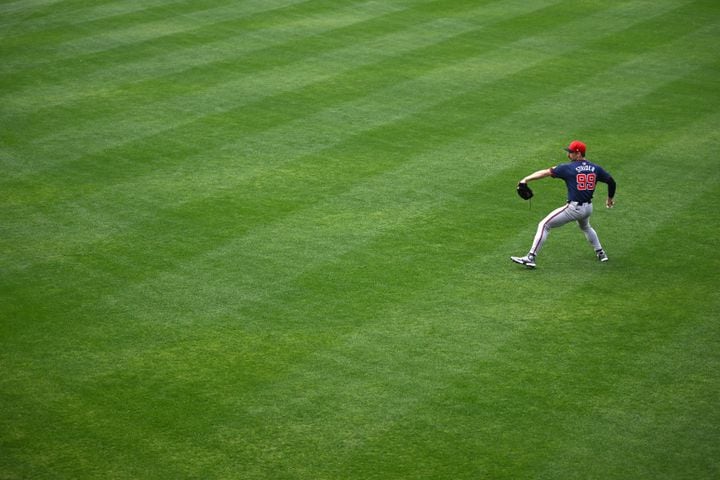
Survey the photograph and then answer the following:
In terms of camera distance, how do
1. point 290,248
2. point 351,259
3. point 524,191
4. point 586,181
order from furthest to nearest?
point 290,248 → point 524,191 → point 351,259 → point 586,181

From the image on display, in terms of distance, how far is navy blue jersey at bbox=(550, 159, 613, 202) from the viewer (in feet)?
35.8

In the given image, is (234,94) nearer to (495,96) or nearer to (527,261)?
(495,96)

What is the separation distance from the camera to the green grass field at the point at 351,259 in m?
7.73

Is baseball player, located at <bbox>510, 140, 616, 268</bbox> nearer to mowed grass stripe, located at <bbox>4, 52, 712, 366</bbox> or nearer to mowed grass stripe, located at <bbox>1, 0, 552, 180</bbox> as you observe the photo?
mowed grass stripe, located at <bbox>4, 52, 712, 366</bbox>

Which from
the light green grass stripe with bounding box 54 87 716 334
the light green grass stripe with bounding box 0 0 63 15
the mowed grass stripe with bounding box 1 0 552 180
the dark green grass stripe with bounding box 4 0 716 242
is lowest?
the light green grass stripe with bounding box 54 87 716 334

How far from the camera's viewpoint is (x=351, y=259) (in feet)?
37.0

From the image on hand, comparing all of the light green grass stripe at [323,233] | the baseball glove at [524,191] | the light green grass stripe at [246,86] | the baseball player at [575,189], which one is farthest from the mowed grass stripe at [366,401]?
the light green grass stripe at [246,86]

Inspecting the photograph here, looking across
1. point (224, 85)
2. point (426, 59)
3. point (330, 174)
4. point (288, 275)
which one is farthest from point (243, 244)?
point (426, 59)

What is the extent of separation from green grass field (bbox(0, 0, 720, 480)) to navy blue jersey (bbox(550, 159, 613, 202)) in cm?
96

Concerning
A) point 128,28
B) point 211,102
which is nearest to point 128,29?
point 128,28

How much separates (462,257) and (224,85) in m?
8.63

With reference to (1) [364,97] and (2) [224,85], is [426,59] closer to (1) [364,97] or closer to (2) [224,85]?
(1) [364,97]

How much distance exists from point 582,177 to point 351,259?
10.4ft

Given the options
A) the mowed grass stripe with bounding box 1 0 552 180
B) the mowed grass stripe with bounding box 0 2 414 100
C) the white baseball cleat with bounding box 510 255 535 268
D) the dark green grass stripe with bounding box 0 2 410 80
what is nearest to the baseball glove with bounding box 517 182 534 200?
the white baseball cleat with bounding box 510 255 535 268
